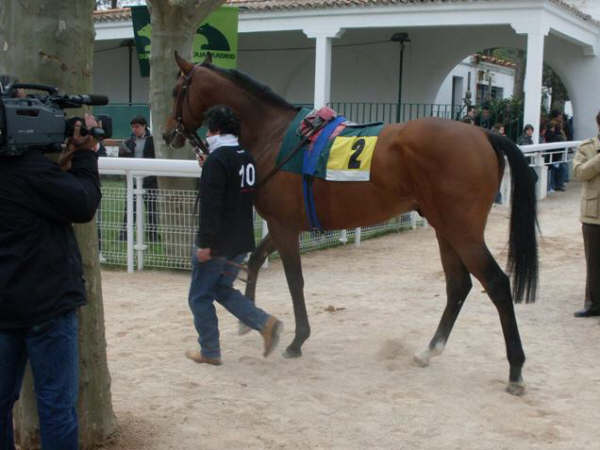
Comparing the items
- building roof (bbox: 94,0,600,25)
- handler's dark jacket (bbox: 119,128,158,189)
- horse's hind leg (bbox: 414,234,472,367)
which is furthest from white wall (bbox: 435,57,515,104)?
horse's hind leg (bbox: 414,234,472,367)

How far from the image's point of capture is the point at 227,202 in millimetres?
4680

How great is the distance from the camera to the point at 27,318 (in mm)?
2570

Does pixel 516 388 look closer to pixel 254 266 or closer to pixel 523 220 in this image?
pixel 523 220

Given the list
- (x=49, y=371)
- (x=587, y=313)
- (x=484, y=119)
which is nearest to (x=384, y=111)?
(x=484, y=119)

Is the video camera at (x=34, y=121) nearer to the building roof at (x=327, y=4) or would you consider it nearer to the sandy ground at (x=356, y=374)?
the sandy ground at (x=356, y=374)

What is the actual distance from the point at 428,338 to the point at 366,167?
1.54m

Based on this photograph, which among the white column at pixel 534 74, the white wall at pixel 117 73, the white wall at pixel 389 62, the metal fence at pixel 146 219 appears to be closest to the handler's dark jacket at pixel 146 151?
the metal fence at pixel 146 219

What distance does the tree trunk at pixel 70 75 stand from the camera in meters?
3.04

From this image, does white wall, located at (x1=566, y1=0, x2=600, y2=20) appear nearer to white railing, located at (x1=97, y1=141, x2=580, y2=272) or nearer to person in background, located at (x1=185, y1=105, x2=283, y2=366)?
white railing, located at (x1=97, y1=141, x2=580, y2=272)

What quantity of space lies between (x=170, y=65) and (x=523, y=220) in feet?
14.6

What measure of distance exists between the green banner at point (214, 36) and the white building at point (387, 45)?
7.30m

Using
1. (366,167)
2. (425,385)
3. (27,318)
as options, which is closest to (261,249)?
(366,167)

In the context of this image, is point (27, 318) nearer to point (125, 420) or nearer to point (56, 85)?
point (56, 85)

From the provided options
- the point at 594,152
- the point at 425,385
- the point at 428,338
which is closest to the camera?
the point at 425,385
